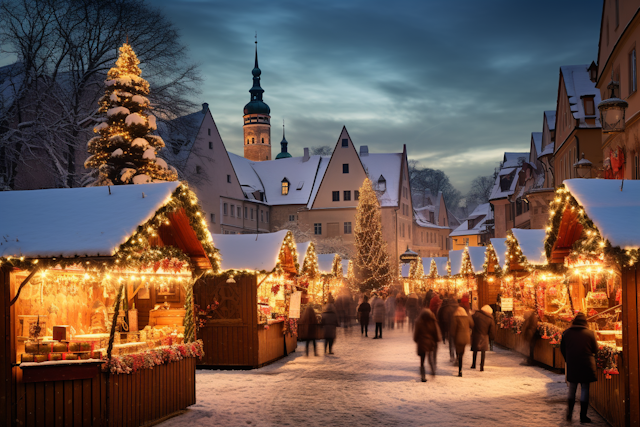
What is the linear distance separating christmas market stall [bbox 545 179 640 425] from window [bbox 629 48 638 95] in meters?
7.23

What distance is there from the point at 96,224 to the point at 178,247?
3.04m

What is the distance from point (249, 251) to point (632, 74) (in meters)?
11.6

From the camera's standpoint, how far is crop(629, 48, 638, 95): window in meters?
18.7

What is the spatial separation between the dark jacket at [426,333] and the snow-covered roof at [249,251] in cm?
462

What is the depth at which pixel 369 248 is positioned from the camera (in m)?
51.0

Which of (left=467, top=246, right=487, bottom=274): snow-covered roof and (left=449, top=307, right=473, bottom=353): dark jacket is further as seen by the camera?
(left=467, top=246, right=487, bottom=274): snow-covered roof

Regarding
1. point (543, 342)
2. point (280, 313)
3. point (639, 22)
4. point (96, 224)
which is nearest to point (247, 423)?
point (96, 224)

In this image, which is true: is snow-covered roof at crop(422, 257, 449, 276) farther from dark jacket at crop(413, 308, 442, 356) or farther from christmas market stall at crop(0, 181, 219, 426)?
Result: christmas market stall at crop(0, 181, 219, 426)

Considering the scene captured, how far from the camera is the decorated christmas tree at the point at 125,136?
24.3 meters

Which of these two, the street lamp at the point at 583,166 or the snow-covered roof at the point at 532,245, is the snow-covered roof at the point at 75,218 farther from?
the snow-covered roof at the point at 532,245

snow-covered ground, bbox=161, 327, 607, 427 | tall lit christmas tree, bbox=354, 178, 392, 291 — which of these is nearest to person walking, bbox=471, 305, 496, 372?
snow-covered ground, bbox=161, 327, 607, 427

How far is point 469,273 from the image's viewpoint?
101 feet

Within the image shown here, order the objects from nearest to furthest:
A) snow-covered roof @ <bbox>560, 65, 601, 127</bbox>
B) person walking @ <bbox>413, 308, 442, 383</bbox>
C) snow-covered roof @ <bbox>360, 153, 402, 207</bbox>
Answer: person walking @ <bbox>413, 308, 442, 383</bbox> < snow-covered roof @ <bbox>560, 65, 601, 127</bbox> < snow-covered roof @ <bbox>360, 153, 402, 207</bbox>

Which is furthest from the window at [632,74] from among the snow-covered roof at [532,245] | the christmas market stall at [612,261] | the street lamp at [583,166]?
the christmas market stall at [612,261]
